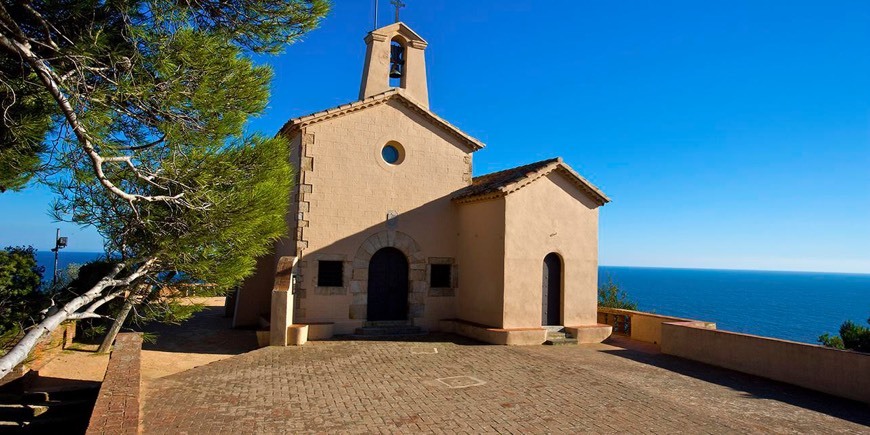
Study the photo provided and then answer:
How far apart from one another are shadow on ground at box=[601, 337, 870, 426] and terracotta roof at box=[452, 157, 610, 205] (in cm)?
470

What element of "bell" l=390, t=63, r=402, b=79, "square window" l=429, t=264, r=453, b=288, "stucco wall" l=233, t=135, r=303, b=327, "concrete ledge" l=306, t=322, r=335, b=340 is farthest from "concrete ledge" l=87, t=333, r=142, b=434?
"bell" l=390, t=63, r=402, b=79

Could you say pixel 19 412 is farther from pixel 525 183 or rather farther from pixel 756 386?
pixel 756 386

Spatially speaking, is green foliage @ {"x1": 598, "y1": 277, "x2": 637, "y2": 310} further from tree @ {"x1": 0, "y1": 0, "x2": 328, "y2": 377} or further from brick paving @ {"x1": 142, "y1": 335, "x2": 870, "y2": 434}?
tree @ {"x1": 0, "y1": 0, "x2": 328, "y2": 377}

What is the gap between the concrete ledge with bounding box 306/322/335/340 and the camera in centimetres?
1336

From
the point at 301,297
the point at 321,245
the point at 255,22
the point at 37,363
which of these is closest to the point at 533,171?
the point at 321,245

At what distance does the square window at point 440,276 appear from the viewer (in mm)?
15297

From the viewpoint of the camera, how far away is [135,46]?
22.3 feet

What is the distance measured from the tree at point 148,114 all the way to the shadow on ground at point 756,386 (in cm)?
992

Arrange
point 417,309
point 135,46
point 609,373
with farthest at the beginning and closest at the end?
point 417,309 < point 609,373 < point 135,46

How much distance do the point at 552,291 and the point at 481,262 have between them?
7.53 ft

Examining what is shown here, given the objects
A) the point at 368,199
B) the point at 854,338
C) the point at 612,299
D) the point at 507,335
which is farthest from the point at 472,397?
the point at 612,299

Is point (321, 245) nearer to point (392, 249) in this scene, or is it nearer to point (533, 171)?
point (392, 249)

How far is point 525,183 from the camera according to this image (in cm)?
1386

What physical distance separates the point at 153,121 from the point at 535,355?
30.4 feet
